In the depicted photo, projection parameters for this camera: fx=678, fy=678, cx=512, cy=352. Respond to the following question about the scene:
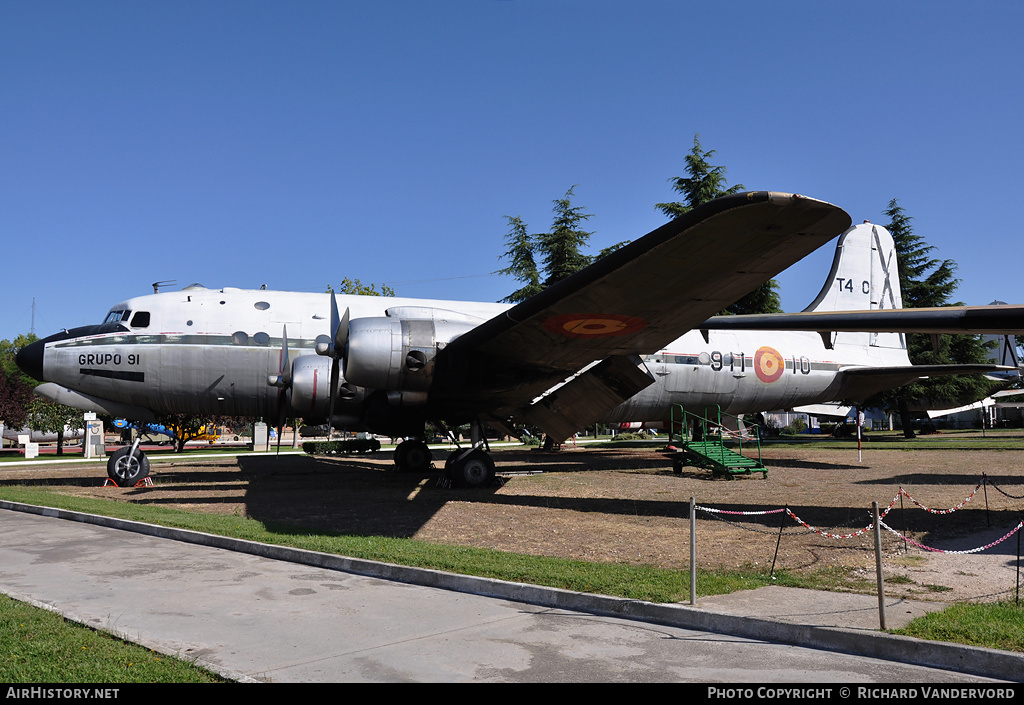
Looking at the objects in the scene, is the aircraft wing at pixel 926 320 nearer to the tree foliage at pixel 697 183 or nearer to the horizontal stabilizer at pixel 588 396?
the horizontal stabilizer at pixel 588 396

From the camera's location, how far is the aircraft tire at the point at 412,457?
72.0 ft

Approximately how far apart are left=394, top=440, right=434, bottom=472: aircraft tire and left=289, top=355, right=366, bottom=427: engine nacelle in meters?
5.45

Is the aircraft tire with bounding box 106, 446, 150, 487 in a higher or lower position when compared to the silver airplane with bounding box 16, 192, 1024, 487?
lower

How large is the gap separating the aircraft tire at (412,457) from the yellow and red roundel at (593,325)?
11067 mm

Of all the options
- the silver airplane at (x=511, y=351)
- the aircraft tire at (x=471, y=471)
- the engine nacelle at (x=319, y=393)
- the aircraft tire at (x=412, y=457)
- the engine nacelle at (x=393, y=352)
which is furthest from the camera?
the aircraft tire at (x=412, y=457)

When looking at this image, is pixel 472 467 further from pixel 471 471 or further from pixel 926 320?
pixel 926 320

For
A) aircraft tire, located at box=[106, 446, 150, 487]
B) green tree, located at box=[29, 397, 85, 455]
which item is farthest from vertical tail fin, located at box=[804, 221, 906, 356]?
green tree, located at box=[29, 397, 85, 455]

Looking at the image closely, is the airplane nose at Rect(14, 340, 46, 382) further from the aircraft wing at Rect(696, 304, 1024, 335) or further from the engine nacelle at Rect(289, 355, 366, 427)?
the aircraft wing at Rect(696, 304, 1024, 335)

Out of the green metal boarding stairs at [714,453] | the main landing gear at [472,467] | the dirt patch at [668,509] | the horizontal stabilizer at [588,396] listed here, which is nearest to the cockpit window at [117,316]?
the dirt patch at [668,509]

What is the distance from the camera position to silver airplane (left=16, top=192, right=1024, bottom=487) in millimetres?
9562

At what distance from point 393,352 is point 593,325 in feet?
13.2

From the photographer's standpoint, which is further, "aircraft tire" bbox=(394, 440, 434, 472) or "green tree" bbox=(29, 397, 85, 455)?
"green tree" bbox=(29, 397, 85, 455)

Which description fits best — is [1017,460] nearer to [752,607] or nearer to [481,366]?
[481,366]
